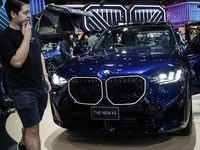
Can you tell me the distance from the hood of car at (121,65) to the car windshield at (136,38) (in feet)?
2.28

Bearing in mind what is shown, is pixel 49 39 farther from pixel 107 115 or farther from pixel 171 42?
pixel 107 115

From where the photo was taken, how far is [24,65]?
2.21 metres

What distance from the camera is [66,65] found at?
3258mm

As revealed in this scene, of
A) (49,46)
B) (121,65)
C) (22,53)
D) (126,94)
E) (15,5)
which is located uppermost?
(15,5)

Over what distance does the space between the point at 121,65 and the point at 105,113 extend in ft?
1.84

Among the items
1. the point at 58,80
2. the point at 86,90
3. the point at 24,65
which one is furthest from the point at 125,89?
the point at 24,65

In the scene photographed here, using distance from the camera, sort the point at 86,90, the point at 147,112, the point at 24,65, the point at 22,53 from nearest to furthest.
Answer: the point at 22,53 < the point at 24,65 < the point at 147,112 < the point at 86,90

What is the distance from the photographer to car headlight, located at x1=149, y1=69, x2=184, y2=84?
271 cm

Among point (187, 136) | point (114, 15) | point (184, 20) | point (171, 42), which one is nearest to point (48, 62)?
point (171, 42)

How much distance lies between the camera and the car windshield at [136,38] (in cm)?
392

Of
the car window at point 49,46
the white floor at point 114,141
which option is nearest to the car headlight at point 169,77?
the white floor at point 114,141

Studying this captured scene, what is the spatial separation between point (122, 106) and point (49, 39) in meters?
7.77

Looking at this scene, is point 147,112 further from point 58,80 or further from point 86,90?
point 58,80

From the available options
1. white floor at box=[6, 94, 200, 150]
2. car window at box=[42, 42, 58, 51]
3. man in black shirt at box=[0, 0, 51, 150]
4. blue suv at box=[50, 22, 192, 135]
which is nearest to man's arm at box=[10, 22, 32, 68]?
man in black shirt at box=[0, 0, 51, 150]
